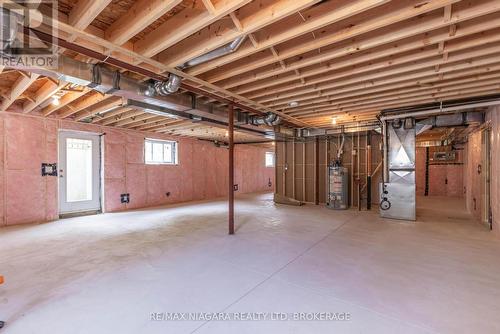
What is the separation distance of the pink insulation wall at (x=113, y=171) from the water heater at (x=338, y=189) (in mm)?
4813

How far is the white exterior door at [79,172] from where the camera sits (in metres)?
5.70

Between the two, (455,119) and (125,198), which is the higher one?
(455,119)

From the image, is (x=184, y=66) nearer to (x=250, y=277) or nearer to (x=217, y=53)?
(x=217, y=53)

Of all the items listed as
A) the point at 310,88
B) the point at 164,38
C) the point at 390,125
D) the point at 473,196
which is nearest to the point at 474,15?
the point at 310,88

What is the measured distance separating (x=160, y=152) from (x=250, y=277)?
21.3 feet

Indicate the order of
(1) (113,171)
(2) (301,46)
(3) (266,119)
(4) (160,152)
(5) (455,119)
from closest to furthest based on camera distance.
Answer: (2) (301,46), (5) (455,119), (3) (266,119), (1) (113,171), (4) (160,152)

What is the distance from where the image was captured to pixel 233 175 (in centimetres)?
431

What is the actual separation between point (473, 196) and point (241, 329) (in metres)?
7.09

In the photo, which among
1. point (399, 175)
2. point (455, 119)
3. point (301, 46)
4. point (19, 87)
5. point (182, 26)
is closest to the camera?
point (182, 26)

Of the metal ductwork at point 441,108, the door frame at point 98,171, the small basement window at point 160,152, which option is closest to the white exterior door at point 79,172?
the door frame at point 98,171

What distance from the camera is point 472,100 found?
432 cm

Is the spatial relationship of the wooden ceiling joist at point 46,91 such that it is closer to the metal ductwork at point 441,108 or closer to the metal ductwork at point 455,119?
the metal ductwork at point 441,108

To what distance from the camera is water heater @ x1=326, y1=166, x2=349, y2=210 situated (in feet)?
22.3

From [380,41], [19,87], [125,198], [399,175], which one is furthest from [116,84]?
[399,175]
